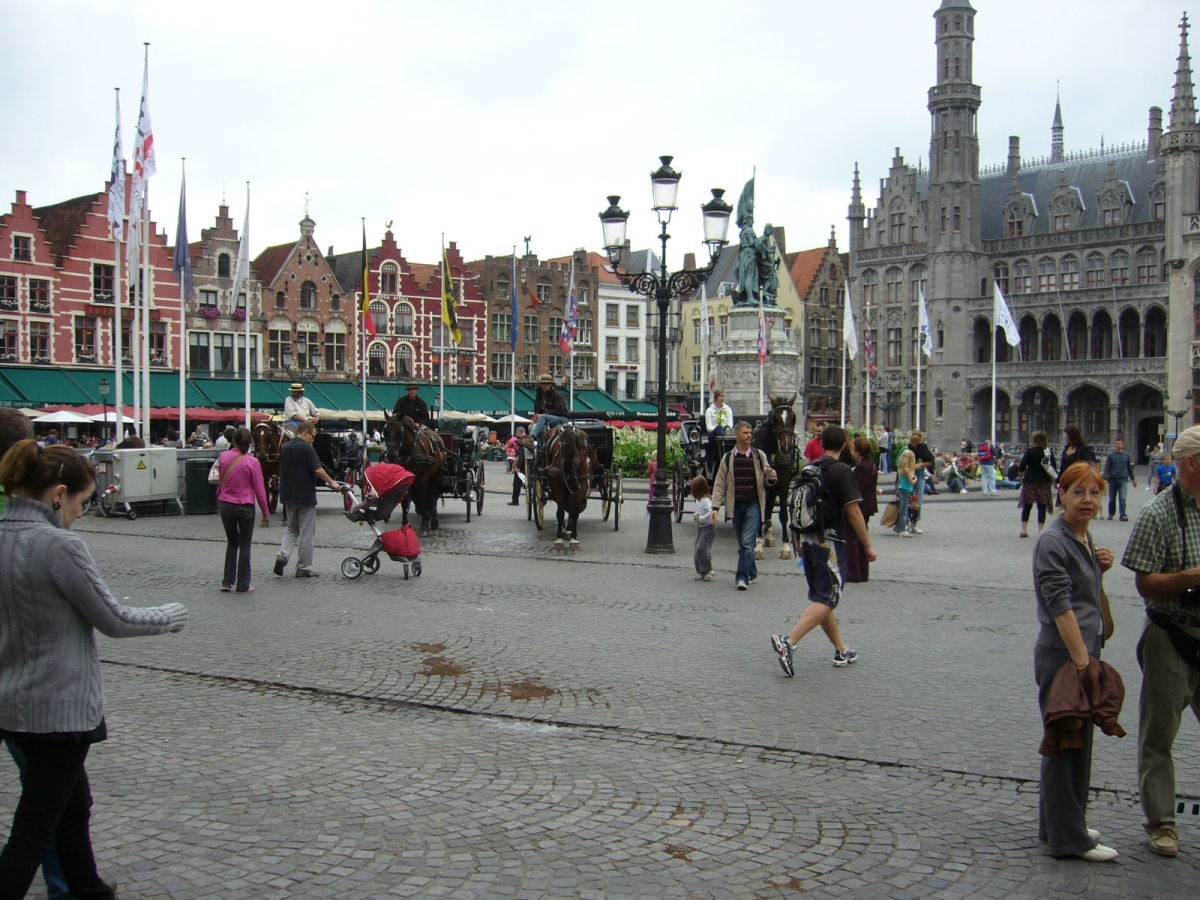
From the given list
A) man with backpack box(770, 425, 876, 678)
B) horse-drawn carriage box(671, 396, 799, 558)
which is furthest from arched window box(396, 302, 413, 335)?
man with backpack box(770, 425, 876, 678)

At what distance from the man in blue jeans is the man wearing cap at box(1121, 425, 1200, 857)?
23.7 ft

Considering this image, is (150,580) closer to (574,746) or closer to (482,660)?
(482,660)

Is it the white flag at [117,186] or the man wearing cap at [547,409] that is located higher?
the white flag at [117,186]

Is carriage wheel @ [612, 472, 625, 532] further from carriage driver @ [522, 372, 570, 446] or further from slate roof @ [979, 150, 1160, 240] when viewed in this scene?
slate roof @ [979, 150, 1160, 240]

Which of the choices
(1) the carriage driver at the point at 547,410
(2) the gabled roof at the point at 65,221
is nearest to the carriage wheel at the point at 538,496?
(1) the carriage driver at the point at 547,410

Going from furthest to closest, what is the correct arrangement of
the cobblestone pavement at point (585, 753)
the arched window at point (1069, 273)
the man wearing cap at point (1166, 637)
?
the arched window at point (1069, 273) < the man wearing cap at point (1166, 637) < the cobblestone pavement at point (585, 753)

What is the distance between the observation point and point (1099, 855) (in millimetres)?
4570

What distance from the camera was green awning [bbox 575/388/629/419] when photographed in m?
66.1

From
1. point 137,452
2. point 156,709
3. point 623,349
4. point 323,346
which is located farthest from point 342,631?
point 623,349

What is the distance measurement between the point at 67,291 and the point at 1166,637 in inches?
2057

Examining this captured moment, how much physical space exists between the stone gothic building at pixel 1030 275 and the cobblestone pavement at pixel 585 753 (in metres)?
53.9

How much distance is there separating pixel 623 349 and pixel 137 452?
187 feet

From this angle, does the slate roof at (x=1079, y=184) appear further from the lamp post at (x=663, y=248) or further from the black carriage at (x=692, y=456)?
the lamp post at (x=663, y=248)

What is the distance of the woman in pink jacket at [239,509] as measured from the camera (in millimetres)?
11289
